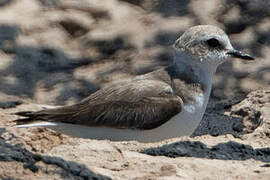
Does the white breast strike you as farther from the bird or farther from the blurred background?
the blurred background

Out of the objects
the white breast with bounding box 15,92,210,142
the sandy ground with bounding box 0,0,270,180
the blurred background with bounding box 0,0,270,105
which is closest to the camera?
the sandy ground with bounding box 0,0,270,180

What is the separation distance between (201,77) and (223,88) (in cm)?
164

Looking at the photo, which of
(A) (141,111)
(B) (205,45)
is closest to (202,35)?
(B) (205,45)

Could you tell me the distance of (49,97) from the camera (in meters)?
7.12

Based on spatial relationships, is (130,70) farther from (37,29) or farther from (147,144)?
(147,144)

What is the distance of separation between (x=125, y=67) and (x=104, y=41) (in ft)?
1.90

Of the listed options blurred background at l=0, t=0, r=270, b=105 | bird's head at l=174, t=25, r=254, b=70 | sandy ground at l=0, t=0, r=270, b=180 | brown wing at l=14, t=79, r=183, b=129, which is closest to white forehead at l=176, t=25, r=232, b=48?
bird's head at l=174, t=25, r=254, b=70

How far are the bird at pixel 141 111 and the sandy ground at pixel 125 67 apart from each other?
14 centimetres

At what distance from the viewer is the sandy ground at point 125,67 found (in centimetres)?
482

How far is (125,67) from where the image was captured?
756cm

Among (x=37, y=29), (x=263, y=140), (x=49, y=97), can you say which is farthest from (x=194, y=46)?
(x=37, y=29)

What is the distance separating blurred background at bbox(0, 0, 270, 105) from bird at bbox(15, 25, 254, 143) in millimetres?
1603

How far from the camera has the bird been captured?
17.4 ft

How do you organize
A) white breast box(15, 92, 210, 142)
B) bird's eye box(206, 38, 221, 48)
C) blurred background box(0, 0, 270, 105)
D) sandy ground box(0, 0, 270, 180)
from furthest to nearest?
1. blurred background box(0, 0, 270, 105)
2. bird's eye box(206, 38, 221, 48)
3. white breast box(15, 92, 210, 142)
4. sandy ground box(0, 0, 270, 180)
